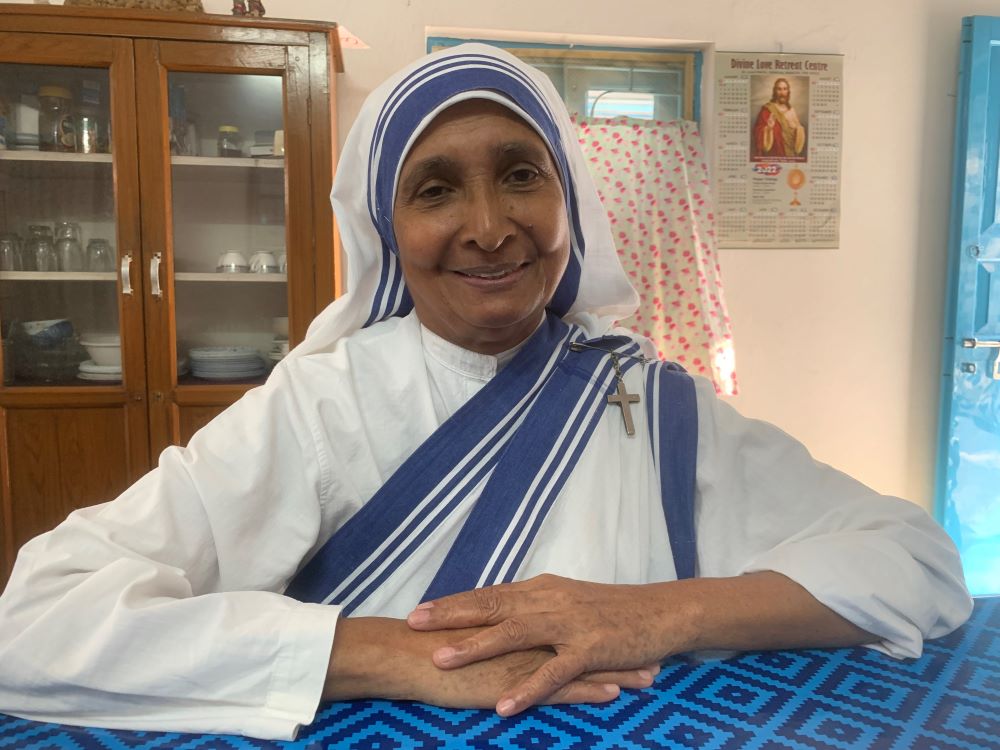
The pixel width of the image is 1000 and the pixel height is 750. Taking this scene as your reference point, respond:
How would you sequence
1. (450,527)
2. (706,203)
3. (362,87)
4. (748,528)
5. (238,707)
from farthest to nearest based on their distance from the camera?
(706,203) < (362,87) < (748,528) < (450,527) < (238,707)

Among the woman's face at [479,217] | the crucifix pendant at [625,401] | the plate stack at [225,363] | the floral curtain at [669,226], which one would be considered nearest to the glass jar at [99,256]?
the plate stack at [225,363]

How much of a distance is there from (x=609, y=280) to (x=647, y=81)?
249cm

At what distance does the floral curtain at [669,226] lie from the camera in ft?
11.3

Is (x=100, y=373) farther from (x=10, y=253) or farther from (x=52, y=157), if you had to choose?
(x=52, y=157)

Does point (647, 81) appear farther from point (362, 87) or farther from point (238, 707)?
point (238, 707)

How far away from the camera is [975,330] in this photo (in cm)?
362

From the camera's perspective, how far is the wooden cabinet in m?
2.83

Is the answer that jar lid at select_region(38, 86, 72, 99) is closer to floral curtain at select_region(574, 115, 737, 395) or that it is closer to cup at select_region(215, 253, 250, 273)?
cup at select_region(215, 253, 250, 273)

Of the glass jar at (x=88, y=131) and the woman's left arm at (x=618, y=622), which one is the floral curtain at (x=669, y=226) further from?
the woman's left arm at (x=618, y=622)

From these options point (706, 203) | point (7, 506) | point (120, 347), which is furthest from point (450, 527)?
point (706, 203)

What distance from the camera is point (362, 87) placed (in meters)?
3.27

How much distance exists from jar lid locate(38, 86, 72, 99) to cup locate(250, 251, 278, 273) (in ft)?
2.78

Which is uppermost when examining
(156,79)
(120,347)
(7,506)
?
(156,79)

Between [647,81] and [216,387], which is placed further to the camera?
[647,81]
